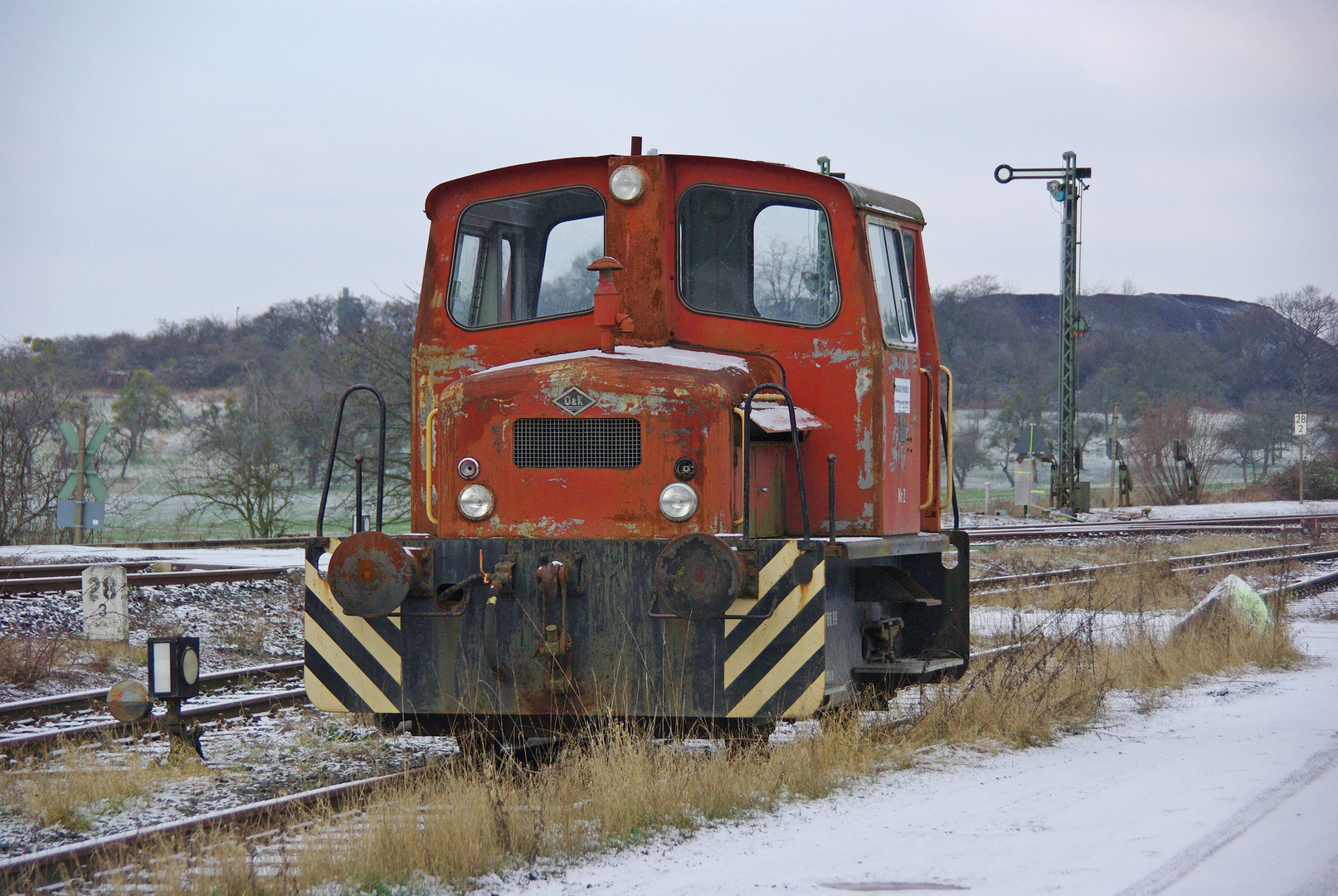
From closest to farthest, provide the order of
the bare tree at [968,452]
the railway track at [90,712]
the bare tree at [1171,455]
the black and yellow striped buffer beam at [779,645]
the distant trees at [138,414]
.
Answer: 1. the black and yellow striped buffer beam at [779,645]
2. the railway track at [90,712]
3. the bare tree at [1171,455]
4. the distant trees at [138,414]
5. the bare tree at [968,452]

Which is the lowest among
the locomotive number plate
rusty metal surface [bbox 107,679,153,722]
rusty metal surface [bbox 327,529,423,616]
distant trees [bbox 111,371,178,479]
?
rusty metal surface [bbox 107,679,153,722]

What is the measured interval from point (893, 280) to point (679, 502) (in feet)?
6.90

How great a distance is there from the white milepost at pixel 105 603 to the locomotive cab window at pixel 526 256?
5.05 m

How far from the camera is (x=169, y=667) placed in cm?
645

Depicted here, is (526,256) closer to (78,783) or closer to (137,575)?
(78,783)

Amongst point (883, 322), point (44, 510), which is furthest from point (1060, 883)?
point (44, 510)

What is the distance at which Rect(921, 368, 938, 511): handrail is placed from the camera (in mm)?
7148

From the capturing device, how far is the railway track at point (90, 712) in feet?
22.0

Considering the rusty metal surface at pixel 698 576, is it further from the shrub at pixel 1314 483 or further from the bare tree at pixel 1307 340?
the bare tree at pixel 1307 340

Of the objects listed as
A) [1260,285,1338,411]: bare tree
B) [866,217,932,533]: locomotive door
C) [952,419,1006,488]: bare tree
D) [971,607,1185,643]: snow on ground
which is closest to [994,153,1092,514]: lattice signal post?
[971,607,1185,643]: snow on ground

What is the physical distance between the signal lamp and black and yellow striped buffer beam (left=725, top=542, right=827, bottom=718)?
2.90 meters

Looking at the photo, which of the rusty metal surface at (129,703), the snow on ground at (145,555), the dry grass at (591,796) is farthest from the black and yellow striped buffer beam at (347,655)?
the snow on ground at (145,555)

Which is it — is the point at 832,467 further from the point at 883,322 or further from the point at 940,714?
the point at 940,714

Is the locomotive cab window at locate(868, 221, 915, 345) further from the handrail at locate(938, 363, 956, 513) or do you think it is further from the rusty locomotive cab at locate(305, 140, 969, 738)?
the handrail at locate(938, 363, 956, 513)
